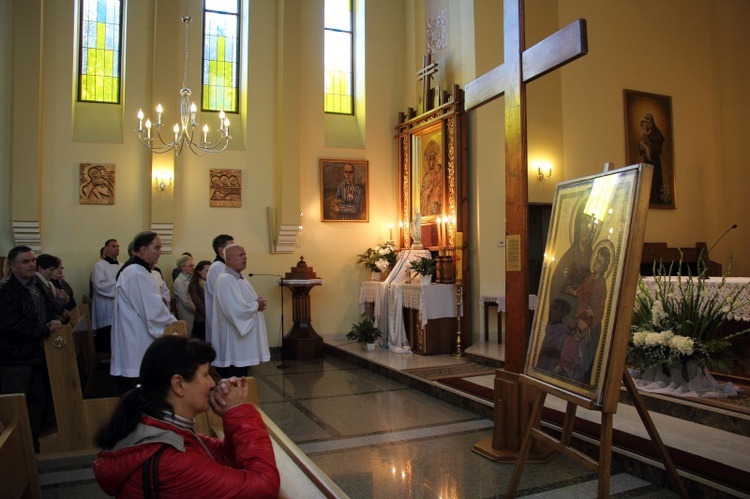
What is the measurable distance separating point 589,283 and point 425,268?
5389 mm

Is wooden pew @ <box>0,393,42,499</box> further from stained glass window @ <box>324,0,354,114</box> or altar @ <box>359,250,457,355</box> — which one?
stained glass window @ <box>324,0,354,114</box>

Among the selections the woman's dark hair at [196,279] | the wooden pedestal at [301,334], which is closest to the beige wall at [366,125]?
the wooden pedestal at [301,334]

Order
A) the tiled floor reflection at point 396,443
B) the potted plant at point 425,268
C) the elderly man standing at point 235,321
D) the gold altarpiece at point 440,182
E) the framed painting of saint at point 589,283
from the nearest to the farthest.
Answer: the framed painting of saint at point 589,283
the tiled floor reflection at point 396,443
the elderly man standing at point 235,321
the potted plant at point 425,268
the gold altarpiece at point 440,182

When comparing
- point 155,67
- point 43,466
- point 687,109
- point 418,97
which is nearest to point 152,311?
point 43,466

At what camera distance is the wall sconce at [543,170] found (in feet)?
30.0

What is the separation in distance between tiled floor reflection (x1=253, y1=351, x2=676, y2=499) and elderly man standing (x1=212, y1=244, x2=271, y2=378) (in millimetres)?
677

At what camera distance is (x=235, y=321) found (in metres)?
5.10

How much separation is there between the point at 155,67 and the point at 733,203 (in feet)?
32.7

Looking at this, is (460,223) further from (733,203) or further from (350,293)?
(733,203)

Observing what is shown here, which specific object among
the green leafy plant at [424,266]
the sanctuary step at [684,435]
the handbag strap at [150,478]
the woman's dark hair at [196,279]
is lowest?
the sanctuary step at [684,435]

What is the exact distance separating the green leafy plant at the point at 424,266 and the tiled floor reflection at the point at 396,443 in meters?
1.52

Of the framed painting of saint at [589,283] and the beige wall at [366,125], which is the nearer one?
the framed painting of saint at [589,283]

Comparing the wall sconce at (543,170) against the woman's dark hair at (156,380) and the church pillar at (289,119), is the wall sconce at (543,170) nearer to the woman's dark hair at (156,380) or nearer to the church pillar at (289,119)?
the church pillar at (289,119)

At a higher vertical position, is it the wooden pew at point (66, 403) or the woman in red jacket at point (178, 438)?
the woman in red jacket at point (178, 438)
